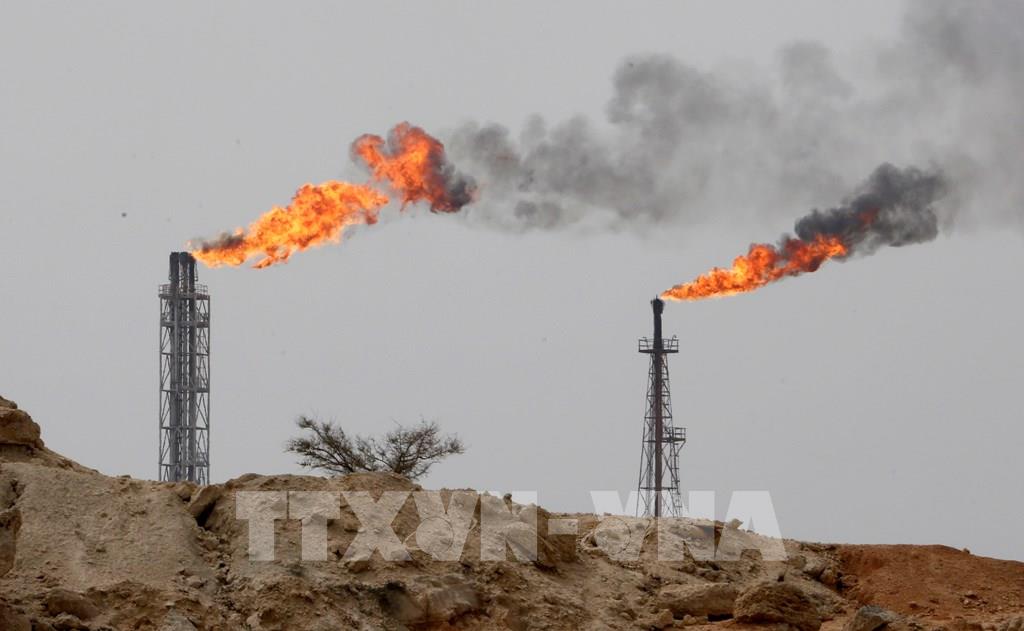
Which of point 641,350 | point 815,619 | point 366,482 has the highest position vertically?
point 641,350

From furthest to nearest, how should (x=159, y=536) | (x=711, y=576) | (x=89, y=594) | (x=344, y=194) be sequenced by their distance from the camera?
(x=344, y=194), (x=711, y=576), (x=159, y=536), (x=89, y=594)

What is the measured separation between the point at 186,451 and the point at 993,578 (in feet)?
123

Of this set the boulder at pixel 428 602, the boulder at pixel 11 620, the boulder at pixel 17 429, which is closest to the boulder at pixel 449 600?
the boulder at pixel 428 602

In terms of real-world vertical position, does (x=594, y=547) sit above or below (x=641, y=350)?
below

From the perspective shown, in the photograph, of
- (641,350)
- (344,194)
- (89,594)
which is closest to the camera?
(89,594)

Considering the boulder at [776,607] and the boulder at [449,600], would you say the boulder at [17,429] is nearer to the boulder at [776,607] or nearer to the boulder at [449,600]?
the boulder at [449,600]

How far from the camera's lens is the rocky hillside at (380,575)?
32.9 m

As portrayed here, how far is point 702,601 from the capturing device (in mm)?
37031

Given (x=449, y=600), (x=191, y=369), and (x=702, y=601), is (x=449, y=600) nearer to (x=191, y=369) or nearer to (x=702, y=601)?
(x=702, y=601)

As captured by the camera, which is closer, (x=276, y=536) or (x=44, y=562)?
(x=44, y=562)

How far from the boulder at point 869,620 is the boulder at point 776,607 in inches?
33.9

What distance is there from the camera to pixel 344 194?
184 feet

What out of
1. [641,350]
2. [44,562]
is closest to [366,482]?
[44,562]

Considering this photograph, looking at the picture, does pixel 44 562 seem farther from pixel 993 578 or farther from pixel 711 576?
pixel 993 578
